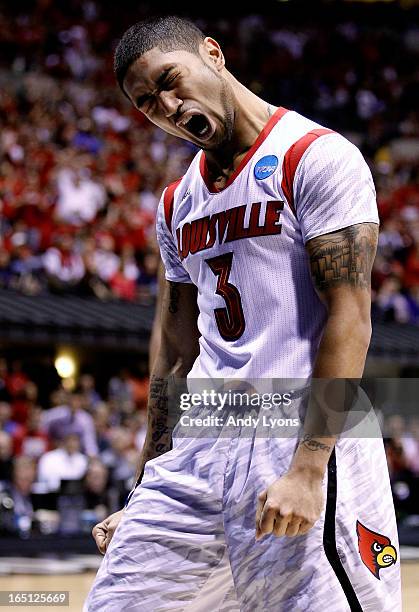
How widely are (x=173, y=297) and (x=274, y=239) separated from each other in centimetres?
59

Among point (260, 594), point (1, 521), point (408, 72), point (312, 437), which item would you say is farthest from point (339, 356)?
point (408, 72)

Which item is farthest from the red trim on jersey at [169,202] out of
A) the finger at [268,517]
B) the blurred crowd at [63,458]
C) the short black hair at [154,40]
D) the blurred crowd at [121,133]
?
the blurred crowd at [121,133]

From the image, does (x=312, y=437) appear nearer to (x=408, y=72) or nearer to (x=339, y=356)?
(x=339, y=356)

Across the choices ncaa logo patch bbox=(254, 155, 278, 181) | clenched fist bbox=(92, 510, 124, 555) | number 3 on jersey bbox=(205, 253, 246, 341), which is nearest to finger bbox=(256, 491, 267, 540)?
number 3 on jersey bbox=(205, 253, 246, 341)

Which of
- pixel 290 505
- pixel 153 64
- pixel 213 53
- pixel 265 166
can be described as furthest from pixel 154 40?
pixel 290 505

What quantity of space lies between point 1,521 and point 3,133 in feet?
21.2

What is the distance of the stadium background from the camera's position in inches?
361

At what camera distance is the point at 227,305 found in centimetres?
268

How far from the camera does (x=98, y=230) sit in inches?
500

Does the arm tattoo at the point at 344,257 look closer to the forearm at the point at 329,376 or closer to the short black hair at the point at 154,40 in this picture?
the forearm at the point at 329,376

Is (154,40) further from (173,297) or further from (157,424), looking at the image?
(157,424)

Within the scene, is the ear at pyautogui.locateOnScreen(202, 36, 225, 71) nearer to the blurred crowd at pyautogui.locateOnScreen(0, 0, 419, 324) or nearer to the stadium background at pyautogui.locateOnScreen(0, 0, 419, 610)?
the stadium background at pyautogui.locateOnScreen(0, 0, 419, 610)

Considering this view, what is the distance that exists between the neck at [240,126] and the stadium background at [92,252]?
426cm

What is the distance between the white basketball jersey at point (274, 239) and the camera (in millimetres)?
2498
